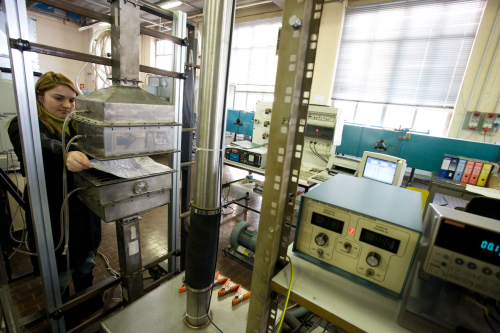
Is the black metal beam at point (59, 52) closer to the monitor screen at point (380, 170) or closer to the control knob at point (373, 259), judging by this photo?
the control knob at point (373, 259)

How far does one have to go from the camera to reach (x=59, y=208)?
1.29 meters

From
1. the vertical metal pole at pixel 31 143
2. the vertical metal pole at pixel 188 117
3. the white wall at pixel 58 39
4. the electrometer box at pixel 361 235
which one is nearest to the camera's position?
the electrometer box at pixel 361 235

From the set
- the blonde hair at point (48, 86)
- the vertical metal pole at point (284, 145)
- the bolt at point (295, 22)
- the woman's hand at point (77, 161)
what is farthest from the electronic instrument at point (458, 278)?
the blonde hair at point (48, 86)

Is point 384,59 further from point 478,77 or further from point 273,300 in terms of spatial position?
point 273,300

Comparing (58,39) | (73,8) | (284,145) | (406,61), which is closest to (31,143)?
(73,8)

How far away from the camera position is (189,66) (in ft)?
5.27

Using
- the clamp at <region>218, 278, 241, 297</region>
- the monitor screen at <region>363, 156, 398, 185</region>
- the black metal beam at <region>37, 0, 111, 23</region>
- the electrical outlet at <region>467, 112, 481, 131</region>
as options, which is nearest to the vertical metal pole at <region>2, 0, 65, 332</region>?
the black metal beam at <region>37, 0, 111, 23</region>

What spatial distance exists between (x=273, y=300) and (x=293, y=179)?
0.41 metres

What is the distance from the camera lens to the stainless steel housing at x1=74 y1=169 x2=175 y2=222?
1.08 meters

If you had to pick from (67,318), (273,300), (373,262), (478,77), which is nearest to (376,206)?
(373,262)

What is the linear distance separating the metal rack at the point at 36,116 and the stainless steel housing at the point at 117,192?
6.5 inches

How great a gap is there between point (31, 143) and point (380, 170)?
2792 millimetres

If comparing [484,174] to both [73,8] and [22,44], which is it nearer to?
[73,8]

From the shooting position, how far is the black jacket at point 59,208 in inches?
44.4
